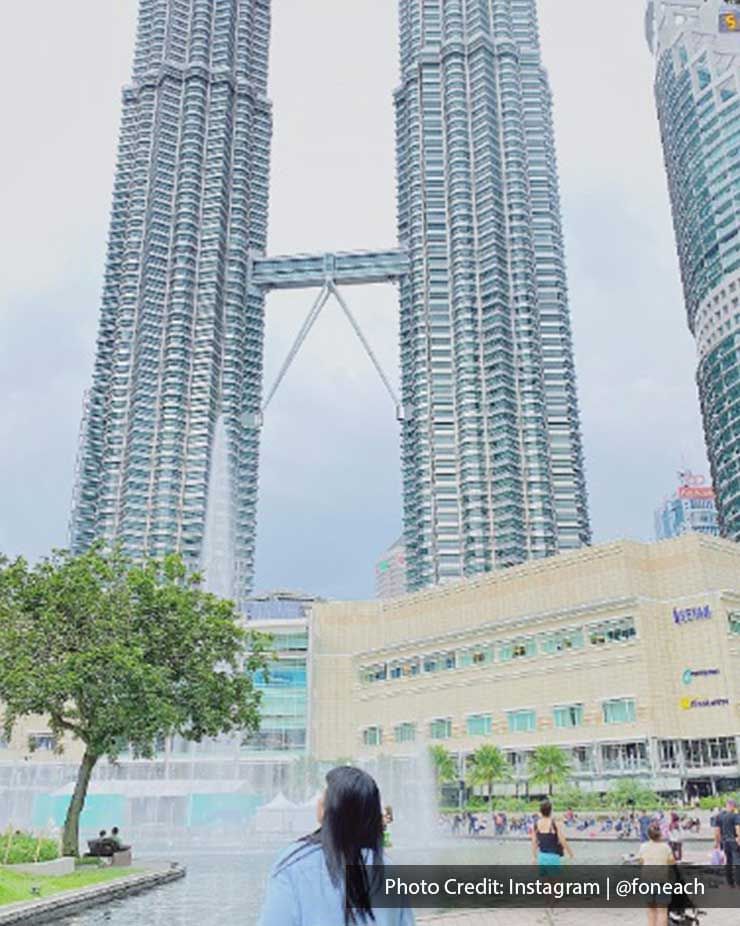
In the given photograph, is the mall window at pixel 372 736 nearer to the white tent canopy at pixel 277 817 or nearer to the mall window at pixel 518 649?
the mall window at pixel 518 649

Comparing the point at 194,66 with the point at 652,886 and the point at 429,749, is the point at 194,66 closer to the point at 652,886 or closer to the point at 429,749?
the point at 429,749

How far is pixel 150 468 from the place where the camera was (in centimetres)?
13912

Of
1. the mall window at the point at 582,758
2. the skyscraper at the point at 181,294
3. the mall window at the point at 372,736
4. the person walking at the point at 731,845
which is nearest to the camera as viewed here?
the person walking at the point at 731,845

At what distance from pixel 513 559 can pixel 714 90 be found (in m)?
77.6

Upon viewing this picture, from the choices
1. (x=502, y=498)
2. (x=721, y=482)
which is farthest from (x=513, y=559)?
(x=721, y=482)

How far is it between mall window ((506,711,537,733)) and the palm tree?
5.86 meters

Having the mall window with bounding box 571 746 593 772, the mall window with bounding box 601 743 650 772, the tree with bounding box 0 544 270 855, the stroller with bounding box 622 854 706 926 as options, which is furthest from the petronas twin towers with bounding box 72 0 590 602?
the stroller with bounding box 622 854 706 926

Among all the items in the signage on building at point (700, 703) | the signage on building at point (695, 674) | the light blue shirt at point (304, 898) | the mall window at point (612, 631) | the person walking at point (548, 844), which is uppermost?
the mall window at point (612, 631)

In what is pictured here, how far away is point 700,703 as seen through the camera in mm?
63188

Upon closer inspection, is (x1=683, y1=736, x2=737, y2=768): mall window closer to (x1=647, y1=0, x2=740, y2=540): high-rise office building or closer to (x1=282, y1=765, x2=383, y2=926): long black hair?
(x1=647, y1=0, x2=740, y2=540): high-rise office building

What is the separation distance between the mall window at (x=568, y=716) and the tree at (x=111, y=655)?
43.7 m

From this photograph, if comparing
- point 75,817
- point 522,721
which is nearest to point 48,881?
point 75,817

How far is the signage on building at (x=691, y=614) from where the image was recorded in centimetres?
6462

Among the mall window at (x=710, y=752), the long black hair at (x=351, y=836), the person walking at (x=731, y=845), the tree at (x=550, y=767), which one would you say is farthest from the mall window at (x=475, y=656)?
the long black hair at (x=351, y=836)
